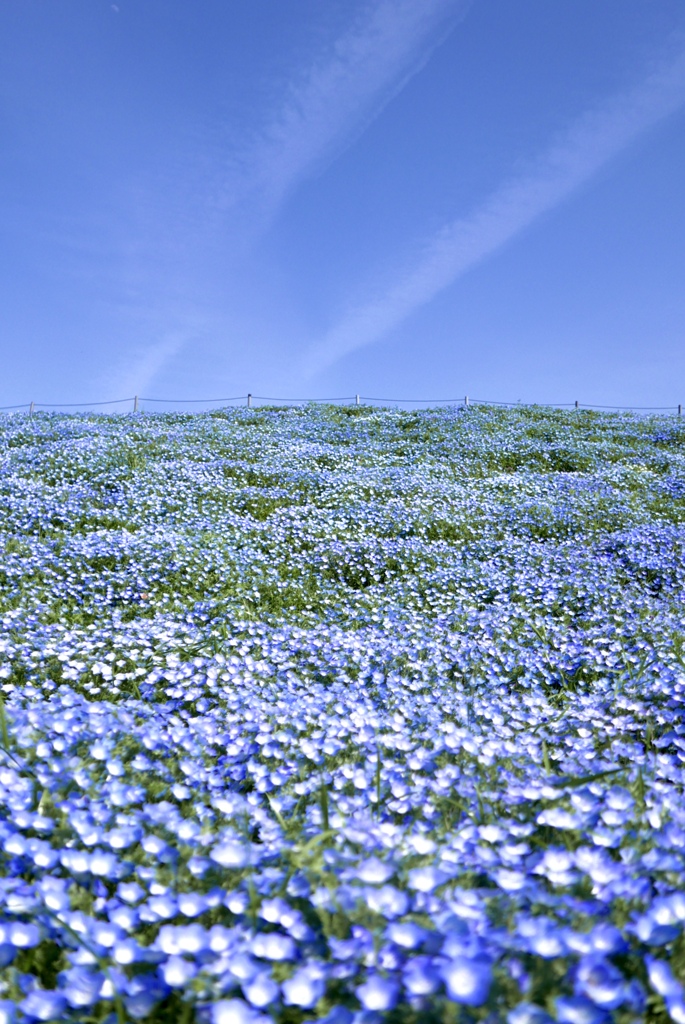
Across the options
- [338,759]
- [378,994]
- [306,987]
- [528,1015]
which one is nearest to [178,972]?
[306,987]

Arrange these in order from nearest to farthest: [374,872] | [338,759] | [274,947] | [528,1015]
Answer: [528,1015], [274,947], [374,872], [338,759]

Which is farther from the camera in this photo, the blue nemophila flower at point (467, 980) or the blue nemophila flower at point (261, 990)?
the blue nemophila flower at point (261, 990)

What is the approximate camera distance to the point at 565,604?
23.2ft

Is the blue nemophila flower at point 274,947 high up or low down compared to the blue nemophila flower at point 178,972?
up

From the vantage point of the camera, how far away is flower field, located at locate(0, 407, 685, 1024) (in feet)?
5.26

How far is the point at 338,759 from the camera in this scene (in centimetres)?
329

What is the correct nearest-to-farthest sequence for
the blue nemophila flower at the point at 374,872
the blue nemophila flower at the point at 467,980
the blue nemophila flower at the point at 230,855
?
1. the blue nemophila flower at the point at 467,980
2. the blue nemophila flower at the point at 374,872
3. the blue nemophila flower at the point at 230,855

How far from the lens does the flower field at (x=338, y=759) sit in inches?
63.2

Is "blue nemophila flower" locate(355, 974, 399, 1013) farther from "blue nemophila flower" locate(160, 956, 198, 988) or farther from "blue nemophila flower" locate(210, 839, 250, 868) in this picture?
"blue nemophila flower" locate(210, 839, 250, 868)

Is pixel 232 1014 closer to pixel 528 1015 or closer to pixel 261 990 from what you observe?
pixel 261 990

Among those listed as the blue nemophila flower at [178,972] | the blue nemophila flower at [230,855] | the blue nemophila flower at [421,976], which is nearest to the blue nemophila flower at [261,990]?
the blue nemophila flower at [178,972]

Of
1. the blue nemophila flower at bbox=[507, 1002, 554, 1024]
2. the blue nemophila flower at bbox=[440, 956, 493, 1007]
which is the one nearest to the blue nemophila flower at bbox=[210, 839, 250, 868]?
the blue nemophila flower at bbox=[440, 956, 493, 1007]

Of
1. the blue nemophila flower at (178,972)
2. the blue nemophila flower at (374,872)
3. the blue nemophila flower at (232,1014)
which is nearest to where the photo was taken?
the blue nemophila flower at (232,1014)

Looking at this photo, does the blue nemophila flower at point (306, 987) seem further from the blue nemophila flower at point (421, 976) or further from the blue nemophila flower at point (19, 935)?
the blue nemophila flower at point (19, 935)
